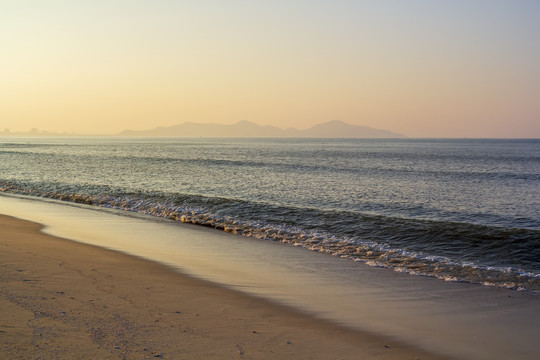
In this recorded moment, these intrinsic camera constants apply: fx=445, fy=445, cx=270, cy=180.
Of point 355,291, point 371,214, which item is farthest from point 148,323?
point 371,214

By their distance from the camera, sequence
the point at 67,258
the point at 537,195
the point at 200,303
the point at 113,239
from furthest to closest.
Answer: the point at 537,195 < the point at 113,239 < the point at 67,258 < the point at 200,303

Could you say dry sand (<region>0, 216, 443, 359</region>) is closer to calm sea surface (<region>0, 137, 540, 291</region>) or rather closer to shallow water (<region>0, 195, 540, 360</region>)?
shallow water (<region>0, 195, 540, 360</region>)

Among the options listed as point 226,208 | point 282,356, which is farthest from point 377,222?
point 282,356

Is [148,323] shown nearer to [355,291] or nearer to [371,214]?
[355,291]

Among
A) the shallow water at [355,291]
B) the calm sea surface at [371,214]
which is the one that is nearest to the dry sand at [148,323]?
the shallow water at [355,291]

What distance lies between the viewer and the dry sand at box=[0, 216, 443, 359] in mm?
5422

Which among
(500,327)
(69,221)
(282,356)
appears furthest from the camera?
(69,221)

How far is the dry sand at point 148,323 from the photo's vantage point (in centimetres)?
542

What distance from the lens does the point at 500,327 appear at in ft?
23.0

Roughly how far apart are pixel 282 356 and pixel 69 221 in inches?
561

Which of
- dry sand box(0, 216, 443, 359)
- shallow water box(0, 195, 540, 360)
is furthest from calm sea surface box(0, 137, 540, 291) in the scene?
dry sand box(0, 216, 443, 359)

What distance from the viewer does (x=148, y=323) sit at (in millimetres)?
6297

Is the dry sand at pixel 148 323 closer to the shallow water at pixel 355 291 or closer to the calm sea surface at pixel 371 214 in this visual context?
the shallow water at pixel 355 291

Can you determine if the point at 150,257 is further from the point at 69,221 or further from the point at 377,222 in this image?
the point at 377,222
